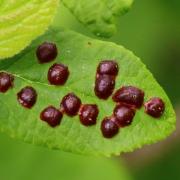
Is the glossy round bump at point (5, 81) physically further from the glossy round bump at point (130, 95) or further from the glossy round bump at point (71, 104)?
the glossy round bump at point (130, 95)

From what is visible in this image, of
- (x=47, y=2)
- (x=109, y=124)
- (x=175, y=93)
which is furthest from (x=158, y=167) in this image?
(x=47, y=2)

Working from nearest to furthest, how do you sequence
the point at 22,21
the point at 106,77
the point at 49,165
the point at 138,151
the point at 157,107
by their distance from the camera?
1. the point at 22,21
2. the point at 157,107
3. the point at 106,77
4. the point at 49,165
5. the point at 138,151

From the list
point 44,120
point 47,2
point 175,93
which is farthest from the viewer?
point 175,93

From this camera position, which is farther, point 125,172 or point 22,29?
point 125,172

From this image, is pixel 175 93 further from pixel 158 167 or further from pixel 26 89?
pixel 26 89

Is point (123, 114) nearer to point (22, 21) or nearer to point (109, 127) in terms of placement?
point (109, 127)

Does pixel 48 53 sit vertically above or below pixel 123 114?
above

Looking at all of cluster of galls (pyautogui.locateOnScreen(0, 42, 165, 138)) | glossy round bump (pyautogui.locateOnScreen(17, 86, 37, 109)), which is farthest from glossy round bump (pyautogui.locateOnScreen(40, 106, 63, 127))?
glossy round bump (pyautogui.locateOnScreen(17, 86, 37, 109))

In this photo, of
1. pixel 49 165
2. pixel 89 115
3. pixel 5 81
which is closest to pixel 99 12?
pixel 89 115
